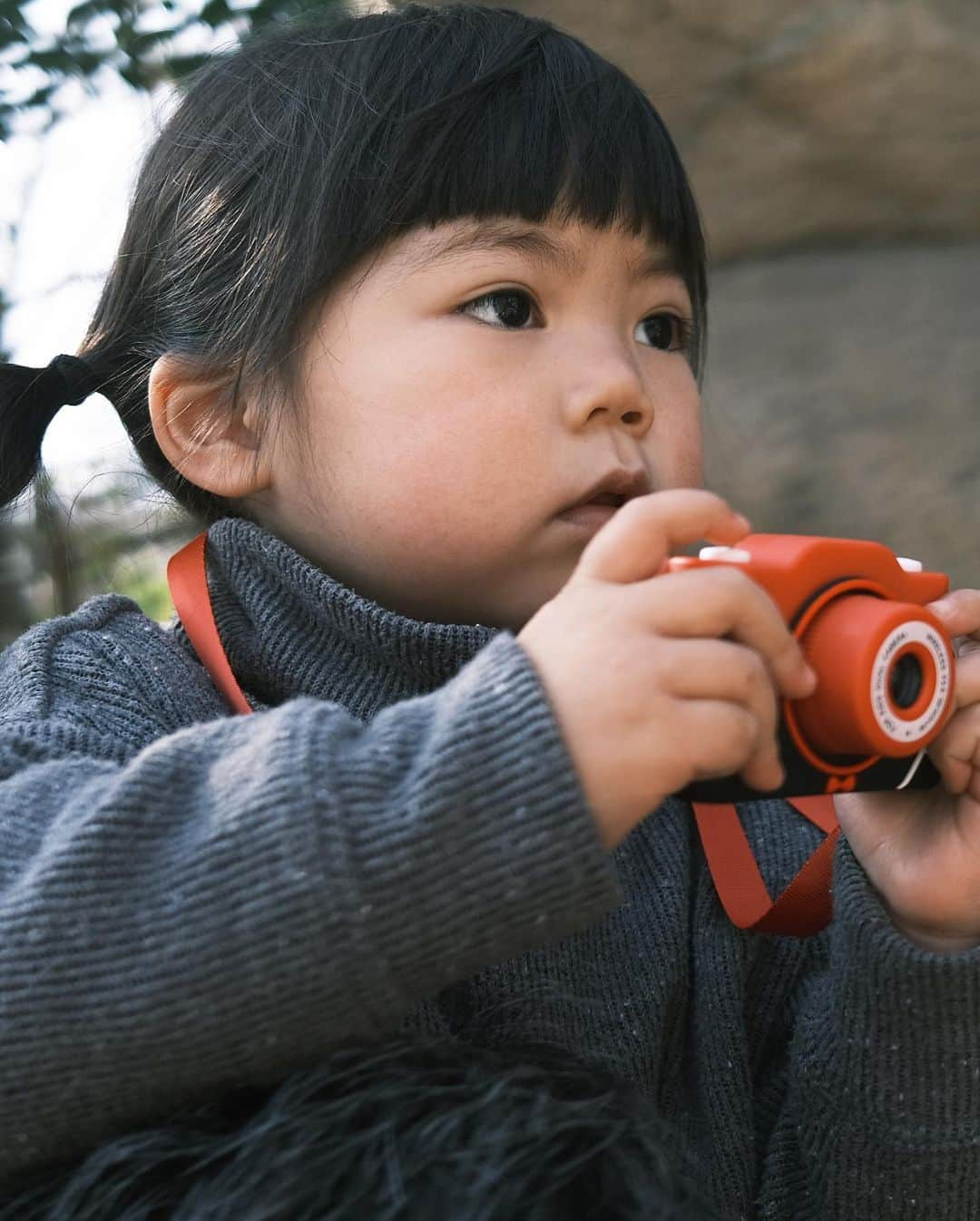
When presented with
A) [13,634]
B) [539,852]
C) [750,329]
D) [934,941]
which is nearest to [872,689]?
[539,852]

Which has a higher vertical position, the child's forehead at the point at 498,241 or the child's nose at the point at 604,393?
the child's forehead at the point at 498,241

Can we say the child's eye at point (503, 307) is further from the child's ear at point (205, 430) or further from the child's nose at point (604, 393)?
the child's ear at point (205, 430)

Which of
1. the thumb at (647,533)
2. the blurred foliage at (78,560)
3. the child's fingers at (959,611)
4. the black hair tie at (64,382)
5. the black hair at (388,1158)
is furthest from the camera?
the blurred foliage at (78,560)

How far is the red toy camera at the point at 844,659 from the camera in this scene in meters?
0.80

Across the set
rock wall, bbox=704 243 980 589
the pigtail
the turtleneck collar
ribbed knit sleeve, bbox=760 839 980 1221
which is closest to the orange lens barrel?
ribbed knit sleeve, bbox=760 839 980 1221

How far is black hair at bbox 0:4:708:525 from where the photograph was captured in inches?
45.9

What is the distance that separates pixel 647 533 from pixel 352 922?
259mm

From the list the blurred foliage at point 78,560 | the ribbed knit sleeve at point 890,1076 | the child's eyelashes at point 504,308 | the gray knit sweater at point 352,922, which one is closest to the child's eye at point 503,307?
the child's eyelashes at point 504,308

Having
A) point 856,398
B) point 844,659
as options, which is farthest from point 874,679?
point 856,398

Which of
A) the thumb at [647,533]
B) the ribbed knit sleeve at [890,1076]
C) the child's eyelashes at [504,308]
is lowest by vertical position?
the ribbed knit sleeve at [890,1076]

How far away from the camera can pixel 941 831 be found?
3.33 feet

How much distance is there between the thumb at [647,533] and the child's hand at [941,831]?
0.19m

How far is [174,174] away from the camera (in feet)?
4.39

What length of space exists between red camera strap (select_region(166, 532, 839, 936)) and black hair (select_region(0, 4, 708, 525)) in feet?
0.50
